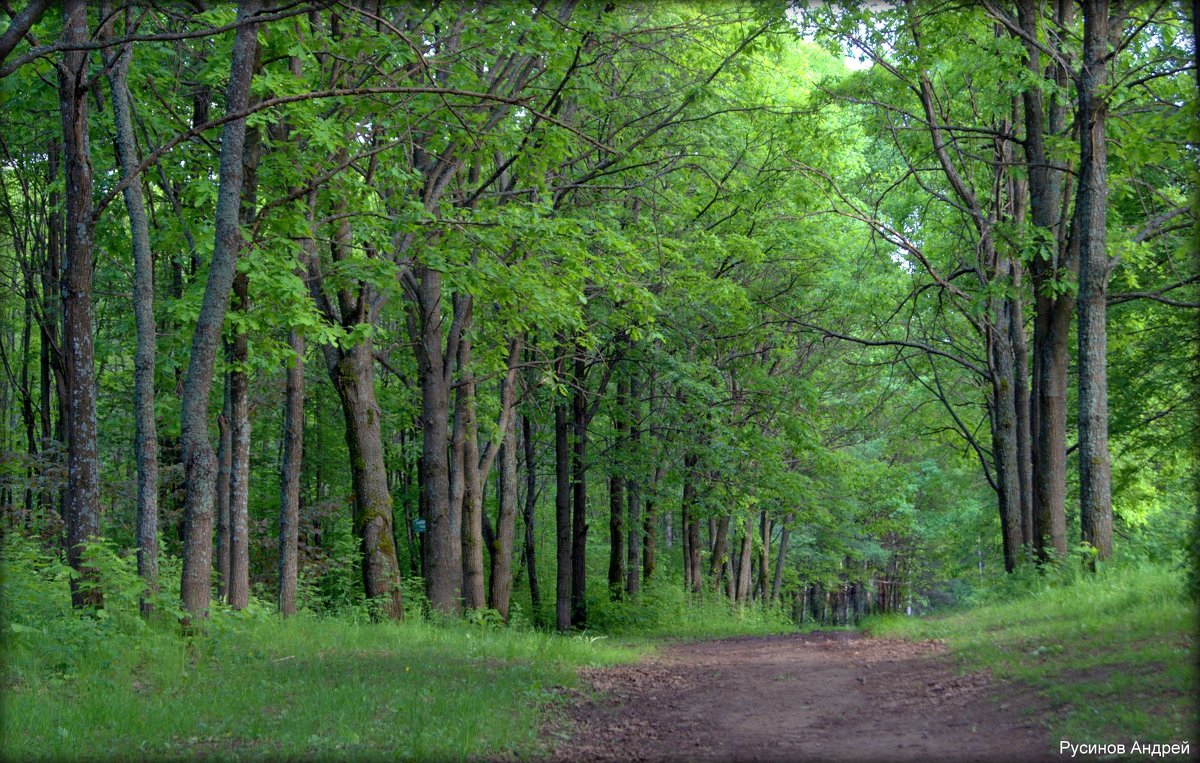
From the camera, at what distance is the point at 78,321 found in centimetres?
953

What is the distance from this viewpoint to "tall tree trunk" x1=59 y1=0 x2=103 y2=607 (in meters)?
9.48

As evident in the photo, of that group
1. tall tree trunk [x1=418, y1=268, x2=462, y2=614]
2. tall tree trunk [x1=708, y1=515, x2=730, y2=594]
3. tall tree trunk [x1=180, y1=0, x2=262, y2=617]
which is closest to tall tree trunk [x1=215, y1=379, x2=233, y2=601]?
tall tree trunk [x1=418, y1=268, x2=462, y2=614]

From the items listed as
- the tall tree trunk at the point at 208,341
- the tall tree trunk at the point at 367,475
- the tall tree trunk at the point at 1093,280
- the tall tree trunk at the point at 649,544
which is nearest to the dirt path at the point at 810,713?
the tall tree trunk at the point at 1093,280

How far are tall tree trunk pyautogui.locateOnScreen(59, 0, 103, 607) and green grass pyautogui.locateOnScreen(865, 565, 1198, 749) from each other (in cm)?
871

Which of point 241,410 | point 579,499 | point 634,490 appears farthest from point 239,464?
point 634,490

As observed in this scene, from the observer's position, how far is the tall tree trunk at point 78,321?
948 centimetres

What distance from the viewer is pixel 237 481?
1259 centimetres

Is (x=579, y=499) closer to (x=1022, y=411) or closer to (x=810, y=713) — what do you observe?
(x=1022, y=411)

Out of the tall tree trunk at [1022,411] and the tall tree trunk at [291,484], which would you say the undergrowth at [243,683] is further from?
the tall tree trunk at [1022,411]

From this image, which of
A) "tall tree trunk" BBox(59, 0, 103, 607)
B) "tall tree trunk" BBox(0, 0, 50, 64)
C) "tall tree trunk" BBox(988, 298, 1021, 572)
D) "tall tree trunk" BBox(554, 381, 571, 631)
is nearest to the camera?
"tall tree trunk" BBox(0, 0, 50, 64)

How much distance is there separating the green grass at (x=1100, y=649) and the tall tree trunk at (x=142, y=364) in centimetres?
857

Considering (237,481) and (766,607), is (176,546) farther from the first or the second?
(766,607)

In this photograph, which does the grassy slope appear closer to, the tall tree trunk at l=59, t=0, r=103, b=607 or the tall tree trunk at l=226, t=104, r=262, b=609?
the tall tree trunk at l=59, t=0, r=103, b=607

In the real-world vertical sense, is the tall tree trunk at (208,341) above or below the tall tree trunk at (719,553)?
above
